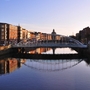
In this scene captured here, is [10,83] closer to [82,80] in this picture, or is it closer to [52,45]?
[82,80]

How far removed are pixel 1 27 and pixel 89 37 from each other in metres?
27.5

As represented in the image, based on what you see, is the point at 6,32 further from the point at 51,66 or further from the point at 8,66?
the point at 8,66

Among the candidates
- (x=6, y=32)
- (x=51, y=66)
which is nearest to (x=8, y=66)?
(x=51, y=66)

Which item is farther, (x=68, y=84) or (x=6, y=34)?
(x=6, y=34)

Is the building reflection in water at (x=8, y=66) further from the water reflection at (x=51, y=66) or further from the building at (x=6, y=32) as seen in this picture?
the building at (x=6, y=32)

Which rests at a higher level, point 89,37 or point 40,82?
point 89,37

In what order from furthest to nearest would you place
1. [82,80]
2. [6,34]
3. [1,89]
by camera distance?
[6,34] < [82,80] < [1,89]

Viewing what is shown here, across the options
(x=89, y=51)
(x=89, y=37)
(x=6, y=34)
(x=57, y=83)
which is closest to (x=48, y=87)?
(x=57, y=83)

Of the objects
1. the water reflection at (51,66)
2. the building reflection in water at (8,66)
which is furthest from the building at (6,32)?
the building reflection in water at (8,66)

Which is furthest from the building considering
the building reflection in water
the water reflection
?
the building reflection in water

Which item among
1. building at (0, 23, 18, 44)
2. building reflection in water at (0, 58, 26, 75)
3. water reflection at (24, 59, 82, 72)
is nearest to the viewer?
building reflection in water at (0, 58, 26, 75)

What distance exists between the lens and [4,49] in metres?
41.5

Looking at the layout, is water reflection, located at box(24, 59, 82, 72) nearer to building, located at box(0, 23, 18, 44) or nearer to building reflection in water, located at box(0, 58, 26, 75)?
building reflection in water, located at box(0, 58, 26, 75)

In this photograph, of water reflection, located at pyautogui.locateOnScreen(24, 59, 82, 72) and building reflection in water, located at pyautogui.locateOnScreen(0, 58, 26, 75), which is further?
water reflection, located at pyautogui.locateOnScreen(24, 59, 82, 72)
